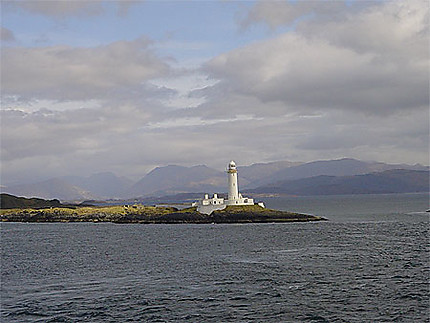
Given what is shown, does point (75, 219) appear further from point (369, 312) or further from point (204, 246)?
point (369, 312)

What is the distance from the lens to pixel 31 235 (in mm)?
90688

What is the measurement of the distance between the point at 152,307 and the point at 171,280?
9050 millimetres

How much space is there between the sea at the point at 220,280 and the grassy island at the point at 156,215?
3387 cm

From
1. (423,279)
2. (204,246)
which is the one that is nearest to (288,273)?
(423,279)

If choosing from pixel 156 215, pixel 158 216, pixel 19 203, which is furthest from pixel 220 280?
pixel 19 203

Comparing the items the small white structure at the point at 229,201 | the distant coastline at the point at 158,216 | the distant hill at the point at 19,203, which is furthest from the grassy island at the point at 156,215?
the distant hill at the point at 19,203

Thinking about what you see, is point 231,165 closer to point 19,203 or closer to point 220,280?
point 220,280

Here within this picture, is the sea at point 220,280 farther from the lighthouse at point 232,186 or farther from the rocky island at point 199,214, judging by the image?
the lighthouse at point 232,186

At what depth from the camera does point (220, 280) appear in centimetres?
4222

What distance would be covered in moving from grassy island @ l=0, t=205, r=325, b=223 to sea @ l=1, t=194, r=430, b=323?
111 ft

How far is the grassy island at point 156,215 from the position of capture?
109312 millimetres

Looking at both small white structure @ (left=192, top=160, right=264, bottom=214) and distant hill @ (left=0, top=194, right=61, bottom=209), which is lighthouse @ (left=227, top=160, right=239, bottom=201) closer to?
small white structure @ (left=192, top=160, right=264, bottom=214)

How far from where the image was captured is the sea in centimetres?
3231

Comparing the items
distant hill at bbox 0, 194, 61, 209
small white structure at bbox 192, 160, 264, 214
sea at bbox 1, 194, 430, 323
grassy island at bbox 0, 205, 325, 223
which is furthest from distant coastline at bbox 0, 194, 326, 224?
sea at bbox 1, 194, 430, 323
